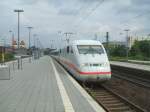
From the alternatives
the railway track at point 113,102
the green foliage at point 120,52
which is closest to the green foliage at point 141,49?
the green foliage at point 120,52

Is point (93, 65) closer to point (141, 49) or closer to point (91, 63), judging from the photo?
point (91, 63)

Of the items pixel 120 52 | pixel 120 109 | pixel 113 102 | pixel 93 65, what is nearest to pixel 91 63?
pixel 93 65

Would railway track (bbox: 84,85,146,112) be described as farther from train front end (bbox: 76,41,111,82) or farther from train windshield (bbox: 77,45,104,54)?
train windshield (bbox: 77,45,104,54)

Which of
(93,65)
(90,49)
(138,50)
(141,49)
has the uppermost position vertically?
(141,49)

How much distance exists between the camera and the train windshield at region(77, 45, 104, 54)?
21.2 meters

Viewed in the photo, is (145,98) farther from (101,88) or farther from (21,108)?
(21,108)

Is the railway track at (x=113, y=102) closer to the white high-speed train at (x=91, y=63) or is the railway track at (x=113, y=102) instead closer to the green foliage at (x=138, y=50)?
the white high-speed train at (x=91, y=63)

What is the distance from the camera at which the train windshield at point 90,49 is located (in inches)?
835

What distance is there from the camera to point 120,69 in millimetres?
35188

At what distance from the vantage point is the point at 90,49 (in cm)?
2156

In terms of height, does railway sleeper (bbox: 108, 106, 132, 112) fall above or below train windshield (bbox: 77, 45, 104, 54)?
below

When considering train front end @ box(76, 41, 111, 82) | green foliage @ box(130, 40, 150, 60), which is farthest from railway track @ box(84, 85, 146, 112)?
green foliage @ box(130, 40, 150, 60)

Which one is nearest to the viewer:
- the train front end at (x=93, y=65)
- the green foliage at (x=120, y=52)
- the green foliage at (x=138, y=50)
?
the train front end at (x=93, y=65)

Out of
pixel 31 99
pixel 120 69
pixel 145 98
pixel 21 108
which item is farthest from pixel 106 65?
pixel 120 69
